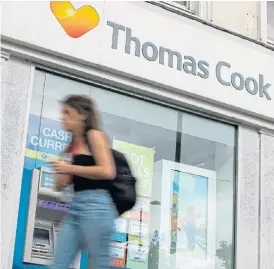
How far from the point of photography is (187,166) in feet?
24.0

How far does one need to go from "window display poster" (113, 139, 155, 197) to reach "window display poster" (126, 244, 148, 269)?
22.1 inches

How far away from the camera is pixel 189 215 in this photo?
283 inches

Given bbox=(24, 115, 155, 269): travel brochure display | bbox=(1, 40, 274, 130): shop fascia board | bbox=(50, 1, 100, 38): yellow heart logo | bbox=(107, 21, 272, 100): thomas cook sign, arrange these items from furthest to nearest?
bbox=(107, 21, 272, 100): thomas cook sign → bbox=(50, 1, 100, 38): yellow heart logo → bbox=(1, 40, 274, 130): shop fascia board → bbox=(24, 115, 155, 269): travel brochure display

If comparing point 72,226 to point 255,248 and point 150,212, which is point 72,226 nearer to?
point 150,212

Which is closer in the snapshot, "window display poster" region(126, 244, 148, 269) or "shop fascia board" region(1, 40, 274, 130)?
"shop fascia board" region(1, 40, 274, 130)

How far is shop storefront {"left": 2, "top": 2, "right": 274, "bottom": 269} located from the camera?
20.6 ft

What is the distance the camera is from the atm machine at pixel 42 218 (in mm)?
6078

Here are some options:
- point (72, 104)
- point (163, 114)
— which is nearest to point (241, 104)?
point (163, 114)

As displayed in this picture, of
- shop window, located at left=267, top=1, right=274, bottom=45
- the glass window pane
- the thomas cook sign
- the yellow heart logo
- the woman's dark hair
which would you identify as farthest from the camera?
shop window, located at left=267, top=1, right=274, bottom=45

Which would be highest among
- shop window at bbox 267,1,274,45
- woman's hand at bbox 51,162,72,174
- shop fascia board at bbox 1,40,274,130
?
shop window at bbox 267,1,274,45

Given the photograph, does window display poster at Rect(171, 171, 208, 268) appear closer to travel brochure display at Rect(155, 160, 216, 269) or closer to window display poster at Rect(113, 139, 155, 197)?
travel brochure display at Rect(155, 160, 216, 269)

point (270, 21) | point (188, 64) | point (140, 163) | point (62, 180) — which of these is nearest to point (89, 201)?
point (62, 180)

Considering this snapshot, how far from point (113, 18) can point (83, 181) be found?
11.1ft

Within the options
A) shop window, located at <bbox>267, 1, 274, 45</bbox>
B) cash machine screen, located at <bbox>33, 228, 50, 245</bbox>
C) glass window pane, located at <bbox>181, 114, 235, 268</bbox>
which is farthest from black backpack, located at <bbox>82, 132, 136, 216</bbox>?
shop window, located at <bbox>267, 1, 274, 45</bbox>
